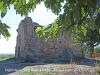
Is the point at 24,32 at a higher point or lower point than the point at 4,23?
higher

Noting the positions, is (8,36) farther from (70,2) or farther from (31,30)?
(31,30)

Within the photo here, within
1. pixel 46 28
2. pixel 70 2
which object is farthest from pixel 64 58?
pixel 70 2

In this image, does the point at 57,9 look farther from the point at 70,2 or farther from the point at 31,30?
the point at 31,30

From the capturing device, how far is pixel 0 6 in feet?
6.51

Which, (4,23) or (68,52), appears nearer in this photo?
(4,23)

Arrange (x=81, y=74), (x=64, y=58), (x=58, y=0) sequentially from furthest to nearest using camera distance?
(x=64, y=58) → (x=81, y=74) → (x=58, y=0)

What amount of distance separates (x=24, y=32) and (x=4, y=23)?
21.8m

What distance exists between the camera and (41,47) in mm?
23641

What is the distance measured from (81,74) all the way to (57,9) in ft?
28.0

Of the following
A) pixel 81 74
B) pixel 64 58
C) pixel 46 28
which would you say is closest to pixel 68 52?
pixel 64 58

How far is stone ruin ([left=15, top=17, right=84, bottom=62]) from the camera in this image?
75.6 ft

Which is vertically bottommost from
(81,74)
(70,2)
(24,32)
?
(81,74)

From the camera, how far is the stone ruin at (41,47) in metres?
23.0

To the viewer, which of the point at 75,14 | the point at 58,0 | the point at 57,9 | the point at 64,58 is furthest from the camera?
the point at 64,58
